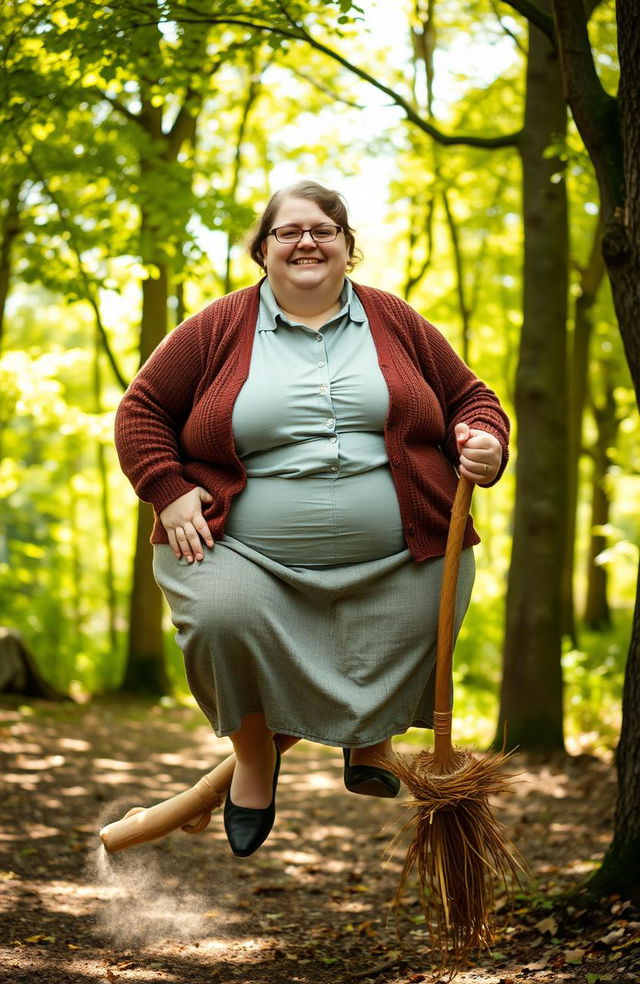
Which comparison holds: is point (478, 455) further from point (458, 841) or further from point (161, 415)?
point (458, 841)

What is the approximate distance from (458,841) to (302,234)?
2159 millimetres

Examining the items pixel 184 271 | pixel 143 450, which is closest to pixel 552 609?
pixel 184 271

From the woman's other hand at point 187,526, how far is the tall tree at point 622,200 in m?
1.81

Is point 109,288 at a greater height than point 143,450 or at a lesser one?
greater

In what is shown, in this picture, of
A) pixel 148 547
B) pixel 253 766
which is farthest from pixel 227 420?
pixel 148 547

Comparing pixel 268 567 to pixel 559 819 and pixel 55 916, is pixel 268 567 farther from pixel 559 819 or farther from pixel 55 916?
pixel 559 819

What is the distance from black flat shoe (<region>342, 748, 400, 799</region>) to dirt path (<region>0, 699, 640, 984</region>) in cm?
46

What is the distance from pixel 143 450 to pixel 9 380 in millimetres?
7795

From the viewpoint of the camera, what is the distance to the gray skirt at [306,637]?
3.44 meters

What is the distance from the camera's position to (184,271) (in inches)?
298

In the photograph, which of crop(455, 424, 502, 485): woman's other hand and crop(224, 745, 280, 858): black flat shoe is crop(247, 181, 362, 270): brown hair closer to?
crop(455, 424, 502, 485): woman's other hand

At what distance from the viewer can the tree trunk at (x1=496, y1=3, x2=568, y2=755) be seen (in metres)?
8.04

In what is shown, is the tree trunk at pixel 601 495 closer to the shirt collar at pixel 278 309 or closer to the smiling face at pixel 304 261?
the shirt collar at pixel 278 309

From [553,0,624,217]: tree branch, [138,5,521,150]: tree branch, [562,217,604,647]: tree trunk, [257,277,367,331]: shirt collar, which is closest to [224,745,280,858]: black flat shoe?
[257,277,367,331]: shirt collar
